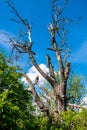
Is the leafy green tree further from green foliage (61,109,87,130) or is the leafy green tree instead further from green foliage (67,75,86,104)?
green foliage (67,75,86,104)

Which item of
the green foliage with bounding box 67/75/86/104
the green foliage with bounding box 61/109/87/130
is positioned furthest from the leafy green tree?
the green foliage with bounding box 67/75/86/104

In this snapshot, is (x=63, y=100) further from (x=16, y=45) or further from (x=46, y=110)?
(x=16, y=45)

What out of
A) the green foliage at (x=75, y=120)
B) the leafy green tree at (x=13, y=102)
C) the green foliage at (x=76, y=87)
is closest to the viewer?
the leafy green tree at (x=13, y=102)

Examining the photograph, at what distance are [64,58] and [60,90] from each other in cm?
330

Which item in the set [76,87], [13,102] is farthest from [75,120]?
[76,87]

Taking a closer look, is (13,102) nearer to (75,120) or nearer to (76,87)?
(75,120)

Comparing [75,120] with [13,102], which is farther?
[75,120]

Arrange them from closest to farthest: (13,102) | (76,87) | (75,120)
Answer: (13,102) < (75,120) < (76,87)

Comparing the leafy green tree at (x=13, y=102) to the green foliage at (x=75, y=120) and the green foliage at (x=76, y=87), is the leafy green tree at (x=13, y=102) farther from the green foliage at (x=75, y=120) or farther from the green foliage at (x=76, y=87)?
the green foliage at (x=76, y=87)

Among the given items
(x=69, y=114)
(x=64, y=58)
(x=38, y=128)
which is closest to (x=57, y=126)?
(x=69, y=114)

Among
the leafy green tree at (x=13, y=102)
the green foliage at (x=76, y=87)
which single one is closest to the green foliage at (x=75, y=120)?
the leafy green tree at (x=13, y=102)

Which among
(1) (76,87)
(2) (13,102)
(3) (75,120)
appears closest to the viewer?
(2) (13,102)

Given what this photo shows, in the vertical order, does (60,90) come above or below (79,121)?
above

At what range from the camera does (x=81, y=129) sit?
60.0ft
